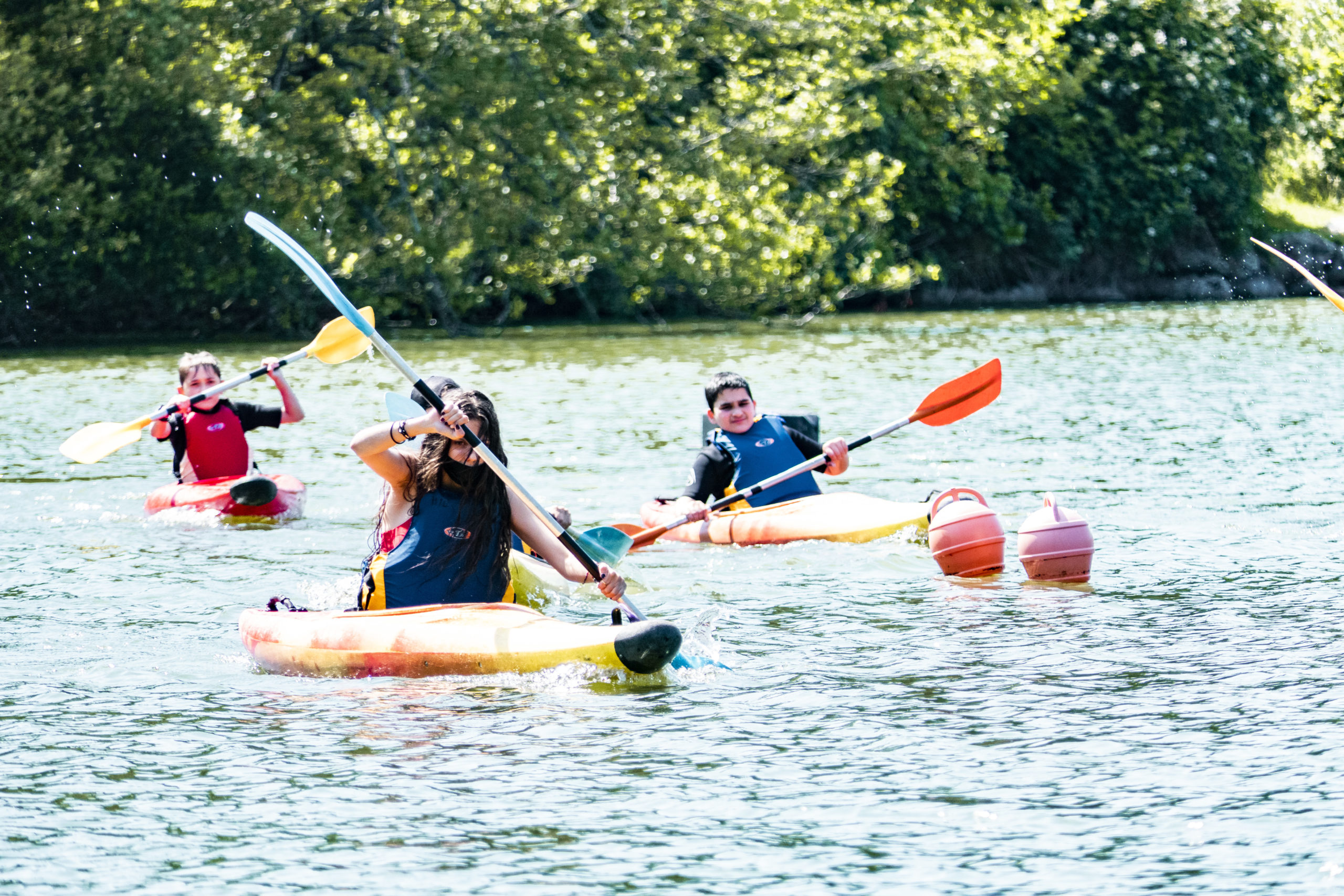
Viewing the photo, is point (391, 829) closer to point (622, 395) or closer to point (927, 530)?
point (927, 530)

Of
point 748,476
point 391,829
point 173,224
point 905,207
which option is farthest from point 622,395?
point 905,207

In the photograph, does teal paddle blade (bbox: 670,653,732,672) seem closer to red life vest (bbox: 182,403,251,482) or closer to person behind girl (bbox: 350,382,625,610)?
person behind girl (bbox: 350,382,625,610)

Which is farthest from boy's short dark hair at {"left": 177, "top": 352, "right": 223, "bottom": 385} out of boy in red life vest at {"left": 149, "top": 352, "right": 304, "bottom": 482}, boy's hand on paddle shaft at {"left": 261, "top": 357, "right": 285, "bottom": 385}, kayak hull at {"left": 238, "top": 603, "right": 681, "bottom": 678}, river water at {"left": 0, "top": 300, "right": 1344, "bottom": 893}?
kayak hull at {"left": 238, "top": 603, "right": 681, "bottom": 678}

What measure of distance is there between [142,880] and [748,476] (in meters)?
5.21

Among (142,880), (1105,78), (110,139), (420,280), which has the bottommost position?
(142,880)

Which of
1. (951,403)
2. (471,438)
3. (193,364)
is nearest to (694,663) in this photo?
(471,438)

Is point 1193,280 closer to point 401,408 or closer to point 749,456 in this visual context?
point 749,456

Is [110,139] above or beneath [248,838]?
above

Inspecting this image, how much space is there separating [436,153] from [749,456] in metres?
15.8

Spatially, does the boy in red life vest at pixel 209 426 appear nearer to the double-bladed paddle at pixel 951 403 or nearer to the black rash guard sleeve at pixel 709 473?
the black rash guard sleeve at pixel 709 473

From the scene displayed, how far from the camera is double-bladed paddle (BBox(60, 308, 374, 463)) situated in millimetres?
6844

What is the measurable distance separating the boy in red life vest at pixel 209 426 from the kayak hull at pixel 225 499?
154 millimetres

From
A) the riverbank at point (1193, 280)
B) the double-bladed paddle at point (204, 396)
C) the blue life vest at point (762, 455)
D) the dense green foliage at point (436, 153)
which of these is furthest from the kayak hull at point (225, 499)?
the riverbank at point (1193, 280)

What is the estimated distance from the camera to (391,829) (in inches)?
169
